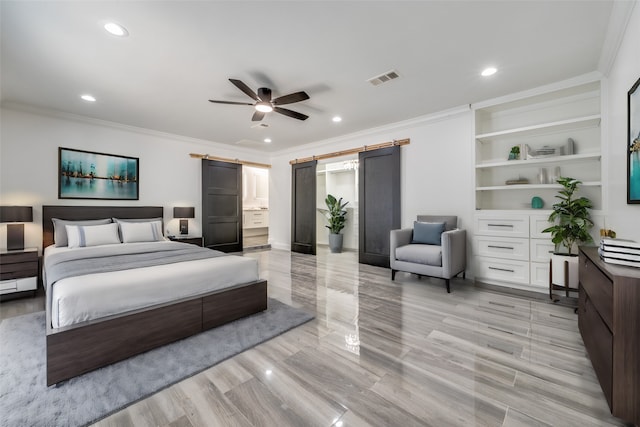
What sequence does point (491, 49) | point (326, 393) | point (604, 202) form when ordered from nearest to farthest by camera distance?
point (326, 393)
point (491, 49)
point (604, 202)

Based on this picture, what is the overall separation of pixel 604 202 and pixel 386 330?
2895 millimetres

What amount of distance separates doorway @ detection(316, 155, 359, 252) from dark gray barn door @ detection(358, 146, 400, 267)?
1.52 metres

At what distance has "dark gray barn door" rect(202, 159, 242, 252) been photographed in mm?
5918

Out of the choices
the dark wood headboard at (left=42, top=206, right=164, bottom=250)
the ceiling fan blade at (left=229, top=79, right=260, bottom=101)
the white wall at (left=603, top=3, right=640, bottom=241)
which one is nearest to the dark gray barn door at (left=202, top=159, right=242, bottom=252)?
the dark wood headboard at (left=42, top=206, right=164, bottom=250)

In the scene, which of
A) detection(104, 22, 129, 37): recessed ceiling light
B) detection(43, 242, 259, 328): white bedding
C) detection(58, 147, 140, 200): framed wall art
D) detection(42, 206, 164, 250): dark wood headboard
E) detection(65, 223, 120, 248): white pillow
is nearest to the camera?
detection(43, 242, 259, 328): white bedding

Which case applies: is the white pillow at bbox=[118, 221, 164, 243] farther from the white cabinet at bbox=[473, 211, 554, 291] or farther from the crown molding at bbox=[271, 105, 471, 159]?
the white cabinet at bbox=[473, 211, 554, 291]

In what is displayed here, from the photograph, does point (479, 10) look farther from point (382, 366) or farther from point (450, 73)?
point (382, 366)

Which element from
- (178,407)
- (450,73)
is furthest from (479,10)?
(178,407)

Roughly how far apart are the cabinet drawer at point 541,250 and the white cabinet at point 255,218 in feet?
21.5

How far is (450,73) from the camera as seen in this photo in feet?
9.89

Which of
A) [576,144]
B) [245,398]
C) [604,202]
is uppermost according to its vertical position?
[576,144]

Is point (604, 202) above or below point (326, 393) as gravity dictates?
above

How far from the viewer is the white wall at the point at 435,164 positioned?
407 centimetres

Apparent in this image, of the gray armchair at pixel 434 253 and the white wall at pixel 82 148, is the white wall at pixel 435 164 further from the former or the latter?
the white wall at pixel 82 148
